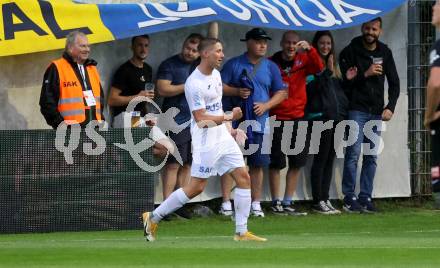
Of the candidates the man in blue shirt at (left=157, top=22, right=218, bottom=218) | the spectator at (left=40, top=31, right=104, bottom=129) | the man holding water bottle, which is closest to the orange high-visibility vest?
the spectator at (left=40, top=31, right=104, bottom=129)

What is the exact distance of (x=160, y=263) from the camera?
1150 cm

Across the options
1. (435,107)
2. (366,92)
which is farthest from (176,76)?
(435,107)

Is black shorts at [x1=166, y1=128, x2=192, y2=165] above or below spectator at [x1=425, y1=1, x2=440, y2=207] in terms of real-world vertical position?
below

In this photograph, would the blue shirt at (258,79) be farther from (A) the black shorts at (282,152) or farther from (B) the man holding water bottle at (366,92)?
(B) the man holding water bottle at (366,92)

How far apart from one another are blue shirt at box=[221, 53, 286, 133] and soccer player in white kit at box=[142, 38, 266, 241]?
159 inches

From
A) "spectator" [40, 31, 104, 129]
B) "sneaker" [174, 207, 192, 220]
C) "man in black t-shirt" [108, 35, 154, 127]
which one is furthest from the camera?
"sneaker" [174, 207, 192, 220]

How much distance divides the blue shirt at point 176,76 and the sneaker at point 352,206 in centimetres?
308

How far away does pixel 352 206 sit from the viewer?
20078 millimetres

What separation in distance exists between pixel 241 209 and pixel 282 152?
15.9ft

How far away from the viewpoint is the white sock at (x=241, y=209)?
1455 centimetres

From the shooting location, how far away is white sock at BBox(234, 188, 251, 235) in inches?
573

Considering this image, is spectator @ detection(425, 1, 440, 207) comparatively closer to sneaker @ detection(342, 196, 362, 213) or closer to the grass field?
the grass field

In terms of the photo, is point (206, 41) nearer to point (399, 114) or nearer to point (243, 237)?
point (243, 237)

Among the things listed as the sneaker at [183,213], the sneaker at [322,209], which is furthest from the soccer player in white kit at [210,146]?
the sneaker at [322,209]
